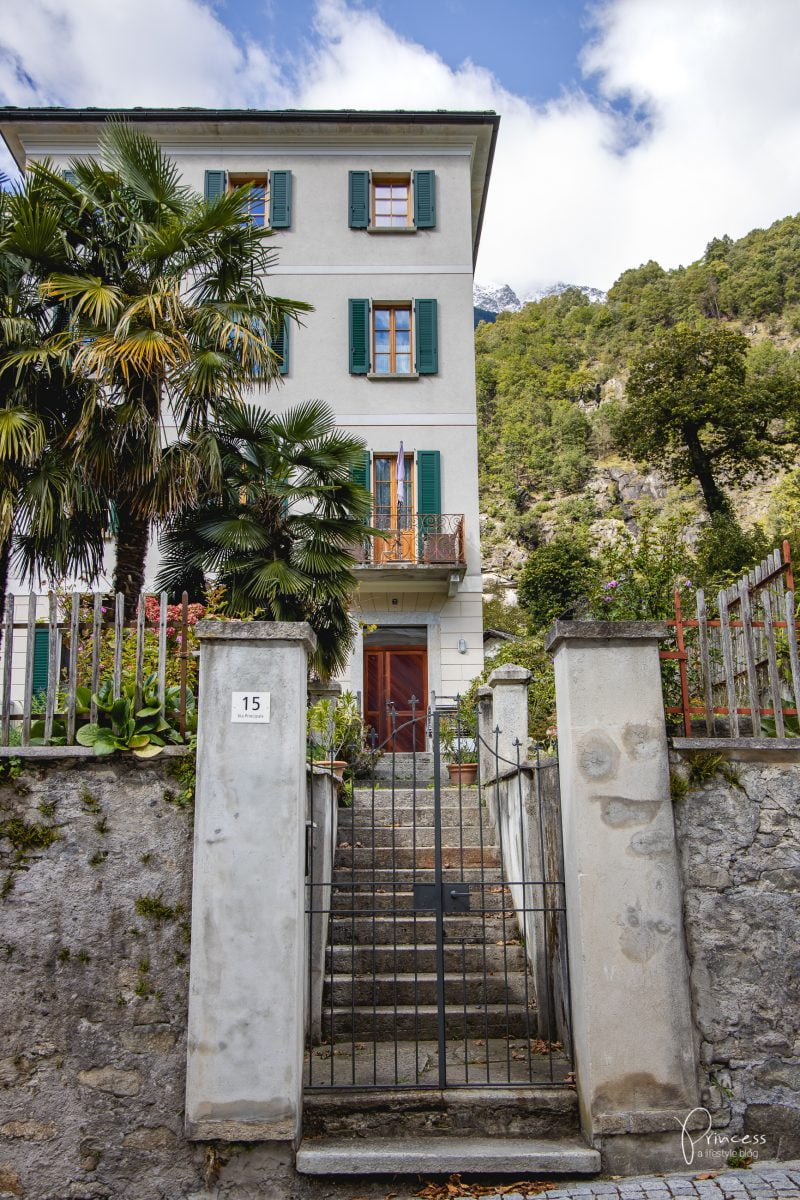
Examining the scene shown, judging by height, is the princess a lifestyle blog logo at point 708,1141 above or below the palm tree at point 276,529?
below

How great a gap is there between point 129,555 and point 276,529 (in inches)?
66.3

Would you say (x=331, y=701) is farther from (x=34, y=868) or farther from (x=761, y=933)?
(x=761, y=933)

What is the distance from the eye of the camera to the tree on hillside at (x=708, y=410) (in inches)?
1072

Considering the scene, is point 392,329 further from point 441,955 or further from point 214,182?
point 441,955

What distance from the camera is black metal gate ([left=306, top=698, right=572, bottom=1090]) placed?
204 inches

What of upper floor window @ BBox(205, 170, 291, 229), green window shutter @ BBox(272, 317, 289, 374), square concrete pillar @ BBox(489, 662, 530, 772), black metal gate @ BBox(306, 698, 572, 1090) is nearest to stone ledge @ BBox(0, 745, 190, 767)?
black metal gate @ BBox(306, 698, 572, 1090)

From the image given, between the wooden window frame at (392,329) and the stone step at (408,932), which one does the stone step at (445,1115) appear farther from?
the wooden window frame at (392,329)

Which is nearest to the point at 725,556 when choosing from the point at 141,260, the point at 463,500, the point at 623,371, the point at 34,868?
the point at 463,500

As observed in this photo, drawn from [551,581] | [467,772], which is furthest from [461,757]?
[551,581]

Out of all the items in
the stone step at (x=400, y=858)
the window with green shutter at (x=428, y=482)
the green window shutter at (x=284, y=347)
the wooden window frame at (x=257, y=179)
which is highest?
the wooden window frame at (x=257, y=179)

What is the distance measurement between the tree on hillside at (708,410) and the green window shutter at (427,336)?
11976mm

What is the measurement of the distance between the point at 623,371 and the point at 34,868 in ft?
162

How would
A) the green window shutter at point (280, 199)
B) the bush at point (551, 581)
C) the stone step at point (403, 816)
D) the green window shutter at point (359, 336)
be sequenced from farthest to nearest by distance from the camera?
the bush at point (551, 581), the green window shutter at point (280, 199), the green window shutter at point (359, 336), the stone step at point (403, 816)

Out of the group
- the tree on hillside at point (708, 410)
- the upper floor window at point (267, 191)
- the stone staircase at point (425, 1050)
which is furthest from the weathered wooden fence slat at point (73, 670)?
the tree on hillside at point (708, 410)
